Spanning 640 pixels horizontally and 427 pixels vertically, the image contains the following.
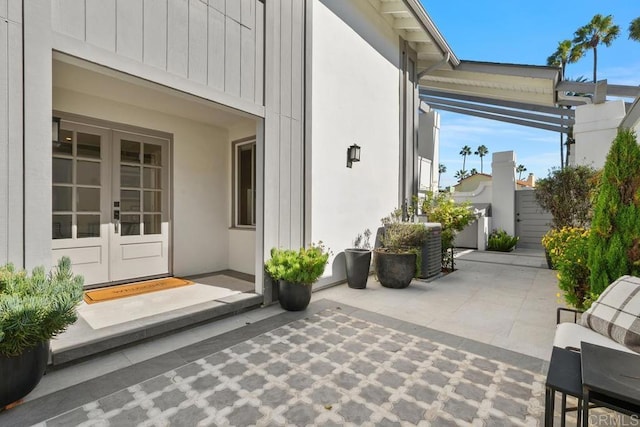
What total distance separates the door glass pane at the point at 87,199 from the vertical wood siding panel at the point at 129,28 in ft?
8.33

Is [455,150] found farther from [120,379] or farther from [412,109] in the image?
[120,379]

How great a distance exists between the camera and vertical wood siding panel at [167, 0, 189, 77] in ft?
10.7

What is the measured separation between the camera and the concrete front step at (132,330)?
2.68 meters

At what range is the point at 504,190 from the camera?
417 inches

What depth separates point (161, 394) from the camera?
230 cm

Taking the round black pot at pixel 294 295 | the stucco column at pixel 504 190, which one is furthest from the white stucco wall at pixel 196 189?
the stucco column at pixel 504 190

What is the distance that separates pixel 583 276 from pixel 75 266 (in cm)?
633

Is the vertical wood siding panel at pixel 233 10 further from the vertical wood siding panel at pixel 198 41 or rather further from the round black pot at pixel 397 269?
the round black pot at pixel 397 269

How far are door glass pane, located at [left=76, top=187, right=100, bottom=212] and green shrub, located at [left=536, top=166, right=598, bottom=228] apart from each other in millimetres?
8997

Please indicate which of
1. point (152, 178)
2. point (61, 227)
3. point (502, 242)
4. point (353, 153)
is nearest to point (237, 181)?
point (152, 178)

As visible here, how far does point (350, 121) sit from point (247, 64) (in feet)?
7.81

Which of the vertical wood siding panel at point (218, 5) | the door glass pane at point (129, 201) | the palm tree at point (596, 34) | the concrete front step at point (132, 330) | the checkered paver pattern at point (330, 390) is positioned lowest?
the checkered paver pattern at point (330, 390)

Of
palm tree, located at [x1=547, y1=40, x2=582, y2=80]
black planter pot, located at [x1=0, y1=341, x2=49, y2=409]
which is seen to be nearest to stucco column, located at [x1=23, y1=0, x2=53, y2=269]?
black planter pot, located at [x1=0, y1=341, x2=49, y2=409]

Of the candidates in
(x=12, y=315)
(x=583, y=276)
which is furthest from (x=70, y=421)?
(x=583, y=276)
